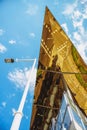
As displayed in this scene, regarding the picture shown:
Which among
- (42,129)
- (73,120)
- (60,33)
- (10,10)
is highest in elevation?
(10,10)

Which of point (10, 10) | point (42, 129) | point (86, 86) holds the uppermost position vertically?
point (10, 10)

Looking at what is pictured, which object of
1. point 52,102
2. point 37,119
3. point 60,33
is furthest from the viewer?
point 37,119

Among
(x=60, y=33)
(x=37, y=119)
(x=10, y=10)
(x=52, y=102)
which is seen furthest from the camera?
(x=10, y=10)

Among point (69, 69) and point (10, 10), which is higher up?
point (10, 10)

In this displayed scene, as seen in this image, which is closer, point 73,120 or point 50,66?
point 73,120

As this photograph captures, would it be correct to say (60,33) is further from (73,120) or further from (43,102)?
(73,120)

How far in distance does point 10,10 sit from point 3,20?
51.5 inches

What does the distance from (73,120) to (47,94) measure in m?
5.58

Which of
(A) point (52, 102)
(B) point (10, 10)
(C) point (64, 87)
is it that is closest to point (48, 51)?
(C) point (64, 87)

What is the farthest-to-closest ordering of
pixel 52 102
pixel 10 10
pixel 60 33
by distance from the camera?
pixel 10 10
pixel 52 102
pixel 60 33

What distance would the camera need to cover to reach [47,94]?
14492 mm

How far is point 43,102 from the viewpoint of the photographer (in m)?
14.7

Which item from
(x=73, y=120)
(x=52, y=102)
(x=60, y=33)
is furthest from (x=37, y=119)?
(x=73, y=120)

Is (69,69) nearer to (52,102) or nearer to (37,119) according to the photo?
(52,102)
